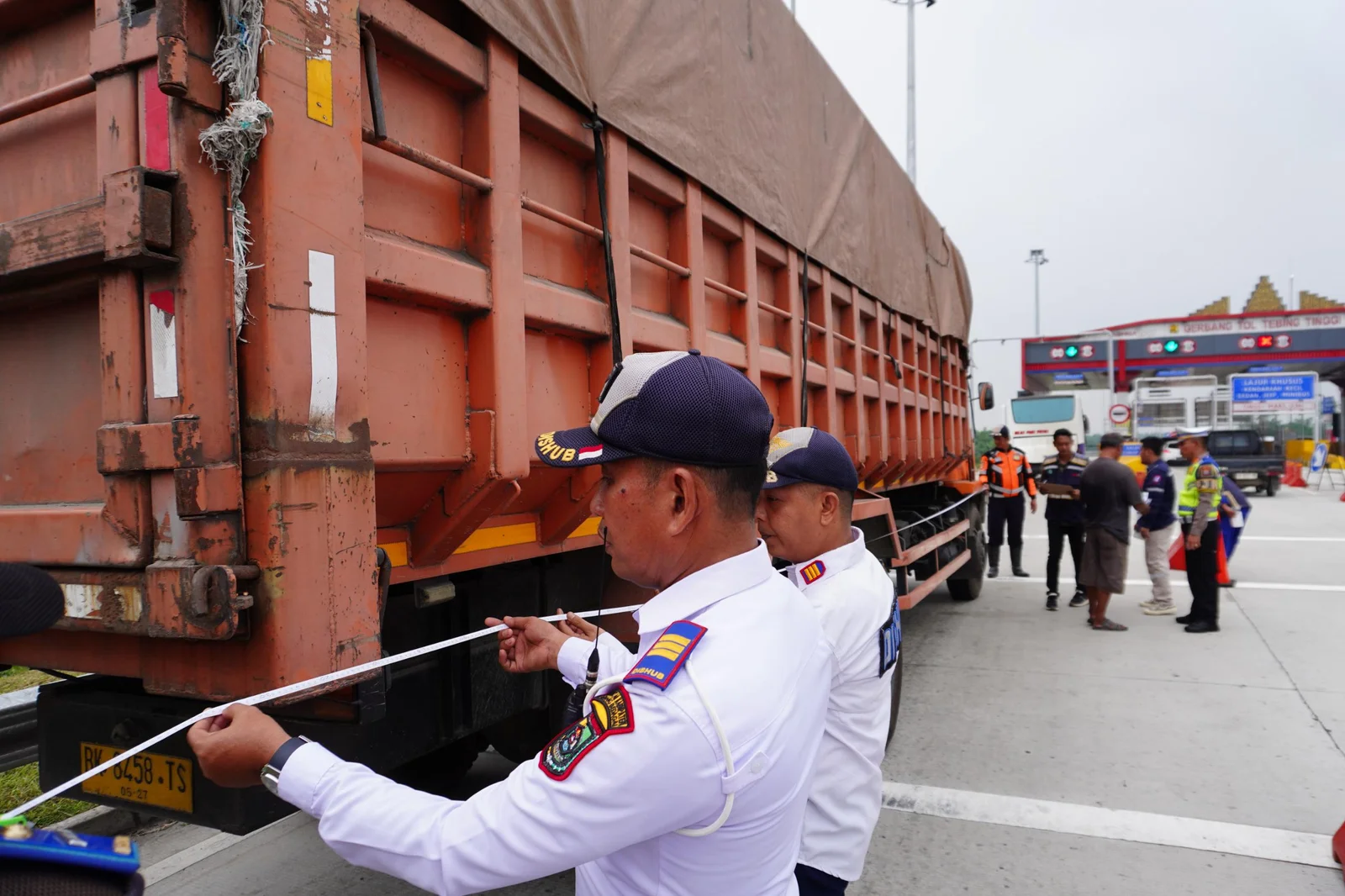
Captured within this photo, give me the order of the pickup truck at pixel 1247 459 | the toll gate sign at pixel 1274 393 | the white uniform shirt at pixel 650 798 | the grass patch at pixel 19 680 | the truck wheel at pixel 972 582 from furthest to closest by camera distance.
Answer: the toll gate sign at pixel 1274 393 → the pickup truck at pixel 1247 459 → the truck wheel at pixel 972 582 → the grass patch at pixel 19 680 → the white uniform shirt at pixel 650 798

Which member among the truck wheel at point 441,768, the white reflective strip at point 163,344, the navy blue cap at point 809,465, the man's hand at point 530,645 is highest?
the white reflective strip at point 163,344

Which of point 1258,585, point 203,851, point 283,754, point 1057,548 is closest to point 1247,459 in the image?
point 1258,585

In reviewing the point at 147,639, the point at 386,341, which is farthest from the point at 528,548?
the point at 147,639

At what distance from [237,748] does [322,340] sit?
32.2 inches

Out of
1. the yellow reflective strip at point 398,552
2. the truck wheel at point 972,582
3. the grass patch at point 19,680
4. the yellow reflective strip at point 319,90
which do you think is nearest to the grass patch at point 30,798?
the grass patch at point 19,680

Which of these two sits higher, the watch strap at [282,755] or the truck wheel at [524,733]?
the watch strap at [282,755]

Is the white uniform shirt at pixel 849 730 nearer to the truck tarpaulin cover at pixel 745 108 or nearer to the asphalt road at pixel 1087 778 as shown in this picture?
the asphalt road at pixel 1087 778

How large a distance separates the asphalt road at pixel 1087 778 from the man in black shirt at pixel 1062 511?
1018 millimetres

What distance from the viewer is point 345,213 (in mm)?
1760

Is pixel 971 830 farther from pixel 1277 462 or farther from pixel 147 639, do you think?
pixel 1277 462

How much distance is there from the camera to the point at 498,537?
8.09 feet

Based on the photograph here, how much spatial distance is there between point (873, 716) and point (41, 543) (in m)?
1.92

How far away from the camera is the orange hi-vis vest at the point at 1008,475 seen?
9.58 m

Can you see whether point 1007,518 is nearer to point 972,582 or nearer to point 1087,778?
point 972,582
